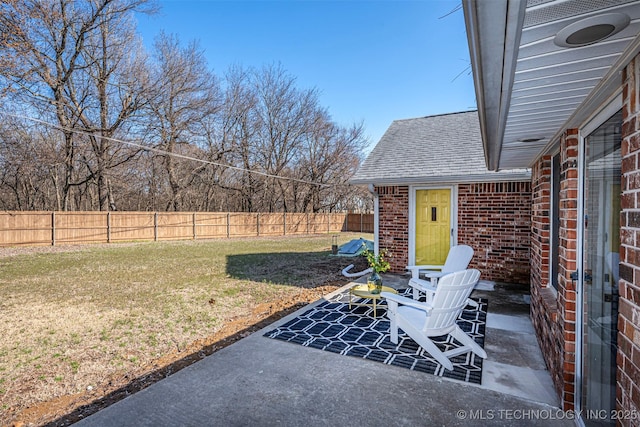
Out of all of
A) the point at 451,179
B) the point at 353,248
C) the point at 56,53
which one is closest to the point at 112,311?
the point at 451,179

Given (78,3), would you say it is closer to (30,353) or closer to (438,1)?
(30,353)

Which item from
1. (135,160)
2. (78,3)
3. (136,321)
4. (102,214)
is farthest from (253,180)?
(136,321)

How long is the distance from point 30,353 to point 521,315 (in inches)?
234

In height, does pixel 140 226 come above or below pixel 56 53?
below

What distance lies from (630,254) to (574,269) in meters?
0.93

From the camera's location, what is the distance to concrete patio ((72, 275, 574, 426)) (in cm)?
222

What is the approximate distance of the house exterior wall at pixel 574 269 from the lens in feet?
4.60

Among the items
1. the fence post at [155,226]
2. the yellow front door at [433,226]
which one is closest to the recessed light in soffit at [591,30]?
the yellow front door at [433,226]

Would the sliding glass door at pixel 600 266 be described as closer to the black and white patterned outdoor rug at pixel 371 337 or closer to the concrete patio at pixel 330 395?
the concrete patio at pixel 330 395

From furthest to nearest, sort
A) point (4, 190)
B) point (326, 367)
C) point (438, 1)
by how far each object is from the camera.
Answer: point (4, 190)
point (326, 367)
point (438, 1)

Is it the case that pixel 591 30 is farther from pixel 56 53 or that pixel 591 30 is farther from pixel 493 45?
pixel 56 53

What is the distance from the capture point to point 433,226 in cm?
734

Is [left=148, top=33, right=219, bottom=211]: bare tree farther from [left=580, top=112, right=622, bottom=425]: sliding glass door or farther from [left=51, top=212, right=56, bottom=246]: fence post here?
[left=580, top=112, right=622, bottom=425]: sliding glass door

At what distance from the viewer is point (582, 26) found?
4.00 feet
